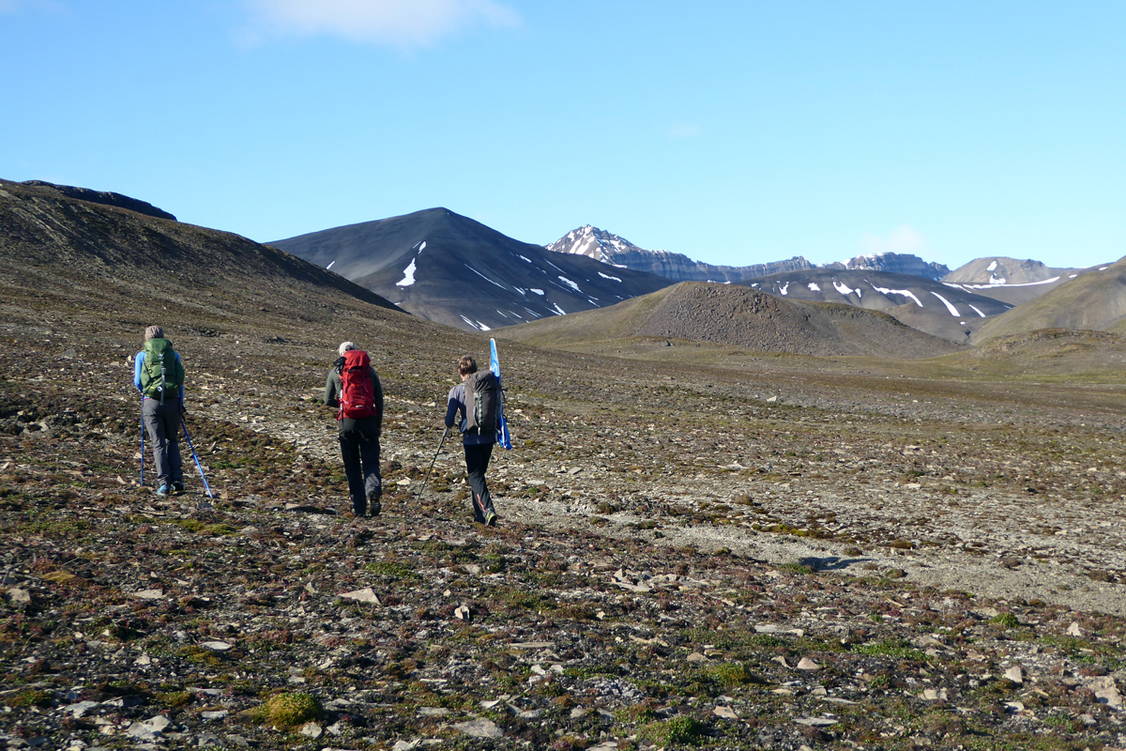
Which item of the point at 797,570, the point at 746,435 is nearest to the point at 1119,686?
the point at 797,570

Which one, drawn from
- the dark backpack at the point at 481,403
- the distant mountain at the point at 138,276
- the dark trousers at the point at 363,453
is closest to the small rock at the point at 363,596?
the dark backpack at the point at 481,403

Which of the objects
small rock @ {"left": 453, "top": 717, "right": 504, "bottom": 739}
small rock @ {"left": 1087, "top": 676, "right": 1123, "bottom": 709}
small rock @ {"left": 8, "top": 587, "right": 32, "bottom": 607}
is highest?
small rock @ {"left": 8, "top": 587, "right": 32, "bottom": 607}

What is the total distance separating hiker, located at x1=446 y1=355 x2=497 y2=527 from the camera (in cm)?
1745

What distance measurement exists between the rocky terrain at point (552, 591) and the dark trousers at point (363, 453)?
0.82 m

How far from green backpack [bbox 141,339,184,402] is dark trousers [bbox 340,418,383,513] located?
3.58m

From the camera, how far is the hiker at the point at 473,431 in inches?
687

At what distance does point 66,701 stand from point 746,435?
102 feet

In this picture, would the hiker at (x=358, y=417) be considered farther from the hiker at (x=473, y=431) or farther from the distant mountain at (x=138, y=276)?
the distant mountain at (x=138, y=276)

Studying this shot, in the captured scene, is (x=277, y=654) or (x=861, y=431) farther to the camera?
(x=861, y=431)

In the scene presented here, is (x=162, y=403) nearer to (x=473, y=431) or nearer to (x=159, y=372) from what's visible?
(x=159, y=372)

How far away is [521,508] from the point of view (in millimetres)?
21203

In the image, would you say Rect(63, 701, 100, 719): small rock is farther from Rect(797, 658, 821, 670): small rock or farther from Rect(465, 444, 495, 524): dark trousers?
Rect(465, 444, 495, 524): dark trousers

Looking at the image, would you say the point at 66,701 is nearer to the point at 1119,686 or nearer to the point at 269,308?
the point at 1119,686

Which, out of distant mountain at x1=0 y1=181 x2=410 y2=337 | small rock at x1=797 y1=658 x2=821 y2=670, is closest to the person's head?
small rock at x1=797 y1=658 x2=821 y2=670
